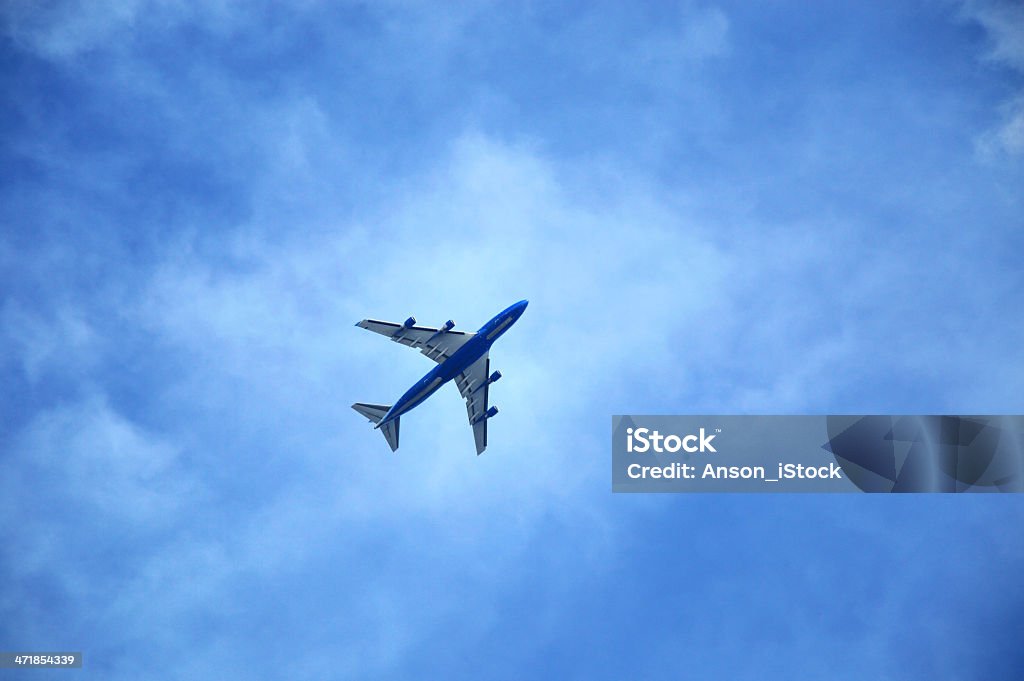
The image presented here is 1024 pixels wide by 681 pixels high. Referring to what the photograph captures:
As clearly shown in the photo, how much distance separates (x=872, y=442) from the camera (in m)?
129

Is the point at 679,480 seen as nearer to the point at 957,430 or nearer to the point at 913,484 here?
the point at 913,484

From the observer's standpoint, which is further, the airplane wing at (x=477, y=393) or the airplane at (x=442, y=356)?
the airplane wing at (x=477, y=393)

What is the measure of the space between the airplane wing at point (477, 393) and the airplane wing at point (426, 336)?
685cm

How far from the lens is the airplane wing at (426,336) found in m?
135

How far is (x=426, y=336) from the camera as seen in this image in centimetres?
13675

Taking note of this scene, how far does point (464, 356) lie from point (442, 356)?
697 centimetres

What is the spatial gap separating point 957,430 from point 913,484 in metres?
11.2

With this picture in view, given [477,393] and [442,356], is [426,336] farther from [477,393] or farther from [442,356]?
[477,393]

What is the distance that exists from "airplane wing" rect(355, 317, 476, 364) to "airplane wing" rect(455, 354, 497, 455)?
22.5ft

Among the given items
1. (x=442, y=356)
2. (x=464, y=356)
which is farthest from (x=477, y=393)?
(x=464, y=356)

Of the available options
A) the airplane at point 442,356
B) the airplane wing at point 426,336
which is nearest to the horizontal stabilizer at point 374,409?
the airplane at point 442,356

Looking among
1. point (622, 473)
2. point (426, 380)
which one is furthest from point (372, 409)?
point (622, 473)

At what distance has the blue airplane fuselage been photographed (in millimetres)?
131500

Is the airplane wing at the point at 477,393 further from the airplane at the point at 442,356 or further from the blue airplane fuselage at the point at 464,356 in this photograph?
the blue airplane fuselage at the point at 464,356
